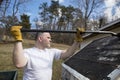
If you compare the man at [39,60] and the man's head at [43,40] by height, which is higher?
the man's head at [43,40]

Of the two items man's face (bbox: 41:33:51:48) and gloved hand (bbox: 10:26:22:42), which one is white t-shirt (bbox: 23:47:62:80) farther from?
gloved hand (bbox: 10:26:22:42)

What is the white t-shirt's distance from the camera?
→ 4750 mm

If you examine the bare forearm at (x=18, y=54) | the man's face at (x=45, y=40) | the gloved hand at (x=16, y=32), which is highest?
the gloved hand at (x=16, y=32)

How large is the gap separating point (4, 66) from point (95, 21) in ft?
108

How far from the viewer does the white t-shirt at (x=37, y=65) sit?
4.75 m

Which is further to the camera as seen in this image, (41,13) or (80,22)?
(41,13)

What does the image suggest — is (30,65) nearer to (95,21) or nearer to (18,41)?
(18,41)

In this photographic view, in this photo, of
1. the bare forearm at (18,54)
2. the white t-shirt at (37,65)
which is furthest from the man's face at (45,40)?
the bare forearm at (18,54)

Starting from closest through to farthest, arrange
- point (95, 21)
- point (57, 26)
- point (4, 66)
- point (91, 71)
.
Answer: point (91, 71) < point (4, 66) < point (95, 21) < point (57, 26)

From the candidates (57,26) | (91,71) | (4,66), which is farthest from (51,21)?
(91,71)

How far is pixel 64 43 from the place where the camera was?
54.7 meters

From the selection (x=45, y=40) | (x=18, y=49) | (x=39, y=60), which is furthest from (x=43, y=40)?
(x=18, y=49)

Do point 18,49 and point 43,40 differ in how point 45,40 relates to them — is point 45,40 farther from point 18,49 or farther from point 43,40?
point 18,49

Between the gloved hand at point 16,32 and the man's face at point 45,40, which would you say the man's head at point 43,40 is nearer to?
the man's face at point 45,40
